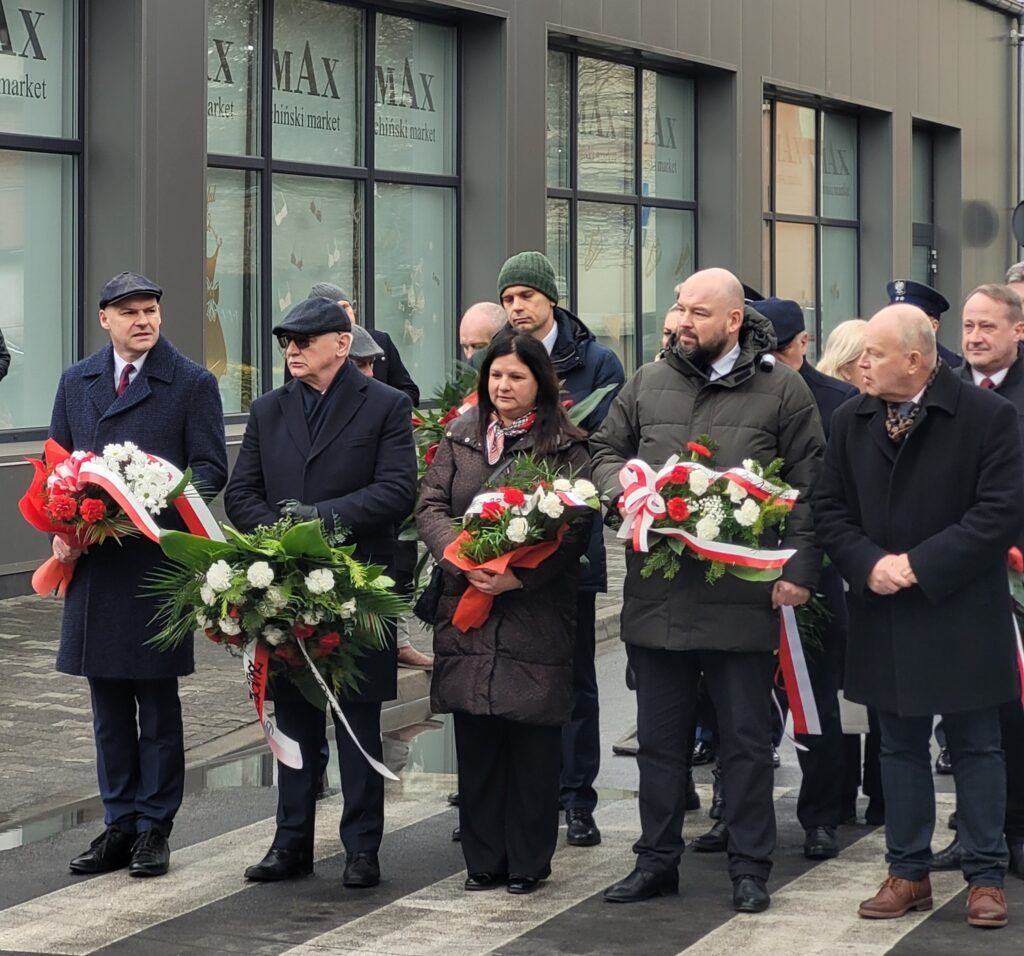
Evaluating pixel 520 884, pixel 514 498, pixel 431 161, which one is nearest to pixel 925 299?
pixel 514 498

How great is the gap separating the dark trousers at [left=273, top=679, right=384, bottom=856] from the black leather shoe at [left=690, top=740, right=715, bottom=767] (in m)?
2.23

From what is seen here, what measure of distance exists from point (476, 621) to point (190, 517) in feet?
3.50

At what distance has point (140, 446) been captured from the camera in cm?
687

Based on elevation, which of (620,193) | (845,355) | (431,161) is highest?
(620,193)

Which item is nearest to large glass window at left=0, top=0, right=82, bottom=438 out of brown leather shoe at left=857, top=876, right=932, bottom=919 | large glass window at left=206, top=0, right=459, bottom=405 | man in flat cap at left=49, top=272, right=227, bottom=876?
large glass window at left=206, top=0, right=459, bottom=405

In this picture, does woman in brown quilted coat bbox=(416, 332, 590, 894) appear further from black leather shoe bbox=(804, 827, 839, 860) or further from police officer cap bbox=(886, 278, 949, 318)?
police officer cap bbox=(886, 278, 949, 318)

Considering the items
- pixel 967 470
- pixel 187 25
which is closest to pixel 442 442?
pixel 967 470

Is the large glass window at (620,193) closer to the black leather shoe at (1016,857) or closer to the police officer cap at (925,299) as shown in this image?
the police officer cap at (925,299)

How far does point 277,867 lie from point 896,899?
2.07m

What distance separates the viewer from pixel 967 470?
6.19 m

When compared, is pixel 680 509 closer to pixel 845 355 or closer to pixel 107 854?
pixel 845 355

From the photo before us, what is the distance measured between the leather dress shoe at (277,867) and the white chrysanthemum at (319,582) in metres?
1.01

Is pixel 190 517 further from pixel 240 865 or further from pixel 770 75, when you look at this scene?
pixel 770 75

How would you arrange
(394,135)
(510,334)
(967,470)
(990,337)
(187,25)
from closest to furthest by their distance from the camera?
(967,470) < (510,334) < (990,337) < (187,25) < (394,135)
